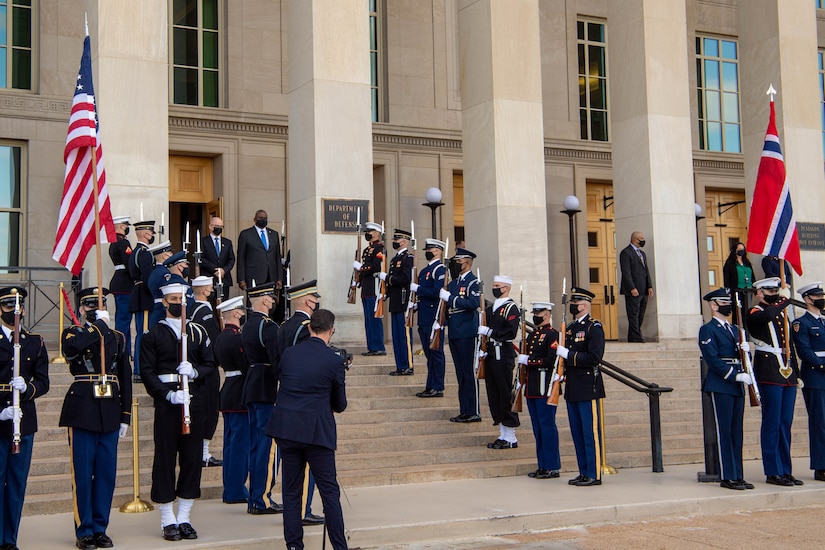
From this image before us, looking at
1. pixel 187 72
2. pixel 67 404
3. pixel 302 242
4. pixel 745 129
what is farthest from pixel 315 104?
pixel 745 129

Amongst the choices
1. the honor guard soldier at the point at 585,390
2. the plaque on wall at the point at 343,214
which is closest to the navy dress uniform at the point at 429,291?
the plaque on wall at the point at 343,214

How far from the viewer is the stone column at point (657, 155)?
18.0 metres

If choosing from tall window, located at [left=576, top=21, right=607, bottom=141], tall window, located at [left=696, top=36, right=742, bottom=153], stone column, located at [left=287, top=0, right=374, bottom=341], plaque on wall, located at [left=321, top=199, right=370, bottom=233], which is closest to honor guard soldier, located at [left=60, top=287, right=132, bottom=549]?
stone column, located at [left=287, top=0, right=374, bottom=341]

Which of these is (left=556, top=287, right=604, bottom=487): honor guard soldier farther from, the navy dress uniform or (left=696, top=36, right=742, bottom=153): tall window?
(left=696, top=36, right=742, bottom=153): tall window

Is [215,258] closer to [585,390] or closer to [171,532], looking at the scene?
[585,390]

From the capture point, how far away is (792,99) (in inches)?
800

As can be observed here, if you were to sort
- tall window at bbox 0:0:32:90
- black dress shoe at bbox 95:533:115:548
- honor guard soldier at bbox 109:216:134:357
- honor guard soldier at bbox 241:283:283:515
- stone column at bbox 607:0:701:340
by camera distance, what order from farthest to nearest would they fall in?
1. tall window at bbox 0:0:32:90
2. stone column at bbox 607:0:701:340
3. honor guard soldier at bbox 109:216:134:357
4. honor guard soldier at bbox 241:283:283:515
5. black dress shoe at bbox 95:533:115:548

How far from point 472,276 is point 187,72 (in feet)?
31.1

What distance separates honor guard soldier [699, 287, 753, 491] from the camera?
11000 mm

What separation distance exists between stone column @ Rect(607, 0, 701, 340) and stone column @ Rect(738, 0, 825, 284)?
2.68 m

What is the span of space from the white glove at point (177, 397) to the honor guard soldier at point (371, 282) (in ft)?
19.7

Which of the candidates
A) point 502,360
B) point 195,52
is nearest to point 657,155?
point 502,360

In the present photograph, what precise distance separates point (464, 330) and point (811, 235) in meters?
10.1

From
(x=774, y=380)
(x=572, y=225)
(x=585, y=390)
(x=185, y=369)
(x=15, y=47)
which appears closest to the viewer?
(x=185, y=369)
